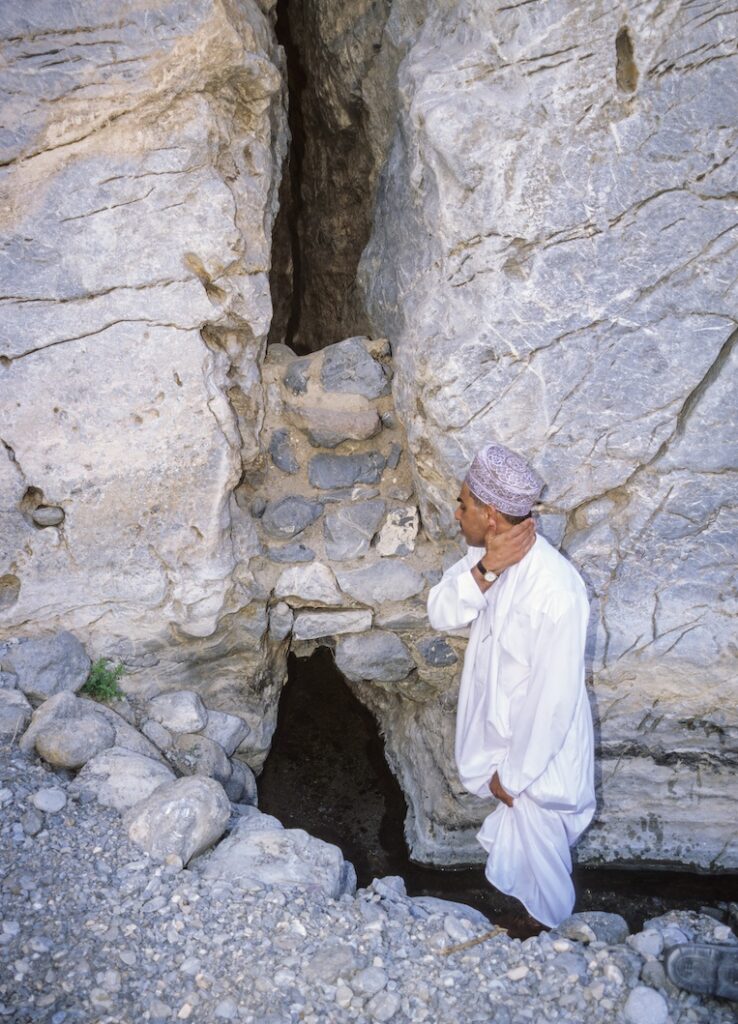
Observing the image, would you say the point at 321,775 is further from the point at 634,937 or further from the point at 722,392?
the point at 722,392

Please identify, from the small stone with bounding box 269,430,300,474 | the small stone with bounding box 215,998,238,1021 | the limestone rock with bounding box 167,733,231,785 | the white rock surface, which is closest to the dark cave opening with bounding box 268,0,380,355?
the white rock surface

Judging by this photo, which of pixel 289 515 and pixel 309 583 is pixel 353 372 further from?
pixel 309 583

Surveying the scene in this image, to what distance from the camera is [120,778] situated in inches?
123

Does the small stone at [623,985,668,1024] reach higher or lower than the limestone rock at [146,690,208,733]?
lower

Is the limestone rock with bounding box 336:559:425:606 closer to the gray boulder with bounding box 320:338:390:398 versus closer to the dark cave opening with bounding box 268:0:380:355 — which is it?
the gray boulder with bounding box 320:338:390:398

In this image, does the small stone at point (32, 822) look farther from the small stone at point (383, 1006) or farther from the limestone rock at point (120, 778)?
the small stone at point (383, 1006)

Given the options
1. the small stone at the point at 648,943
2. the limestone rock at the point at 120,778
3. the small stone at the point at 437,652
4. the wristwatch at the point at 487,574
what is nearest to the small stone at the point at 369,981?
the small stone at the point at 648,943

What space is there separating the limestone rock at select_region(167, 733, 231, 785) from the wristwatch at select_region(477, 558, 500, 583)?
1.41 meters

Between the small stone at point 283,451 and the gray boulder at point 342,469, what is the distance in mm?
79

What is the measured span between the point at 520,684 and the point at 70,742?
158cm

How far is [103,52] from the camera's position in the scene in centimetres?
317

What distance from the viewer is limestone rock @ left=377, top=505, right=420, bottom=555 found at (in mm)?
3908

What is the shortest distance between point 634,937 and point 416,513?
1.81 metres

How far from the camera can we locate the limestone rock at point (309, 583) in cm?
391
